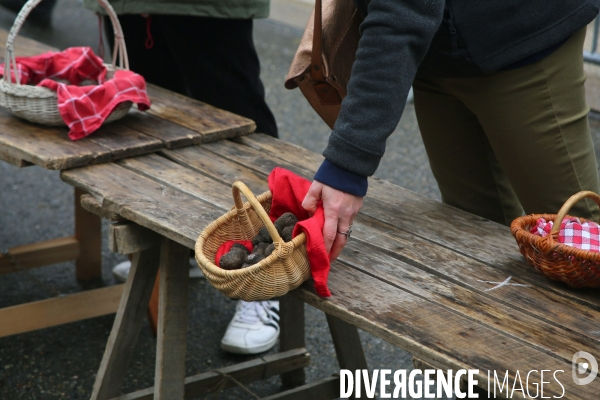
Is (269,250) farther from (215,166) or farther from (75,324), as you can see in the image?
(75,324)

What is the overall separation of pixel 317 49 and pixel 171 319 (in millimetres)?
736

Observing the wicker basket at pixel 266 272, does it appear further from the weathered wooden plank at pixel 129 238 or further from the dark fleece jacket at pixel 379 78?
the weathered wooden plank at pixel 129 238

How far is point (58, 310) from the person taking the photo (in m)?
2.67

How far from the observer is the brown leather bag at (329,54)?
1901 millimetres

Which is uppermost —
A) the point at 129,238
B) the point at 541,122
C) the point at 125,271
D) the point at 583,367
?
the point at 541,122

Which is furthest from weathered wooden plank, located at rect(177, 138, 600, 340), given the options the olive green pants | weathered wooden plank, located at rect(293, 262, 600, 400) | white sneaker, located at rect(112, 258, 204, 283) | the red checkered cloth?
white sneaker, located at rect(112, 258, 204, 283)

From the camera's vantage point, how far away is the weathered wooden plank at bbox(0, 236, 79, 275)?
300 centimetres

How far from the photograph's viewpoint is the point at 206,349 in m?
2.78

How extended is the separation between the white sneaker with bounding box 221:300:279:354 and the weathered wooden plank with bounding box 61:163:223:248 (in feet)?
2.62

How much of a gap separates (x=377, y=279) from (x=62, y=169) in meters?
0.98

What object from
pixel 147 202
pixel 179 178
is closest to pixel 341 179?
pixel 147 202

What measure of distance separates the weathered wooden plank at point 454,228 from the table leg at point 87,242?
1.08 m

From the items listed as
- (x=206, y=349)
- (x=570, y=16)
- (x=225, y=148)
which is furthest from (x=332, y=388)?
(x=570, y=16)

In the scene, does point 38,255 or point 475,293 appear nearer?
point 475,293
